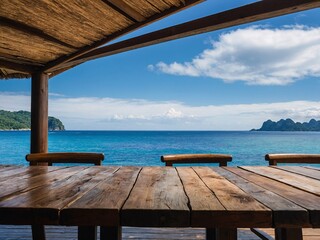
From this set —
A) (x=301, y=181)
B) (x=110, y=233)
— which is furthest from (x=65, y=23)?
(x=301, y=181)

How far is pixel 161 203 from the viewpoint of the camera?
0.84m

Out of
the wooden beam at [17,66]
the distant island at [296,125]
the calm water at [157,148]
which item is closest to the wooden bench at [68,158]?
the wooden beam at [17,66]

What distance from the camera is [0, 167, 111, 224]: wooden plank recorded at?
78cm

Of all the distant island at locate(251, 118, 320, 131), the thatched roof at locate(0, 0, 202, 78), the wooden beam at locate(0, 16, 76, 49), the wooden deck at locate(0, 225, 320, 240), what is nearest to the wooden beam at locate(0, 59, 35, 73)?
the thatched roof at locate(0, 0, 202, 78)

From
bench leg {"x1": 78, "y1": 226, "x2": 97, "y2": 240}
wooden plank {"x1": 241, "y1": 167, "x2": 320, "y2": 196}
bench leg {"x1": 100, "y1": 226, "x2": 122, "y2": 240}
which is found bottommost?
bench leg {"x1": 78, "y1": 226, "x2": 97, "y2": 240}

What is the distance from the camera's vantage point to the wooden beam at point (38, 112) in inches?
129

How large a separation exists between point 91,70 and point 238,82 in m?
32.8

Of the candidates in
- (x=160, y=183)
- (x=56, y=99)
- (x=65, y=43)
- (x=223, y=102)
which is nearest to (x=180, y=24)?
(x=65, y=43)

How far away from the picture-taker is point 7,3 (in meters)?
2.03

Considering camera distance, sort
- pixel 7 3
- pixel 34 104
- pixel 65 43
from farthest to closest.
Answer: pixel 34 104 → pixel 65 43 → pixel 7 3

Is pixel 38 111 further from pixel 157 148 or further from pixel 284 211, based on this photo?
pixel 157 148

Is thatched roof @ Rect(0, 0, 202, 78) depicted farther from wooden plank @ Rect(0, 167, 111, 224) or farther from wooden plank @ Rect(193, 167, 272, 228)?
wooden plank @ Rect(193, 167, 272, 228)

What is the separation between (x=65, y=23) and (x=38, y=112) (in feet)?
4.19

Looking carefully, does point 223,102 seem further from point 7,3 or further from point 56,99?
point 7,3
